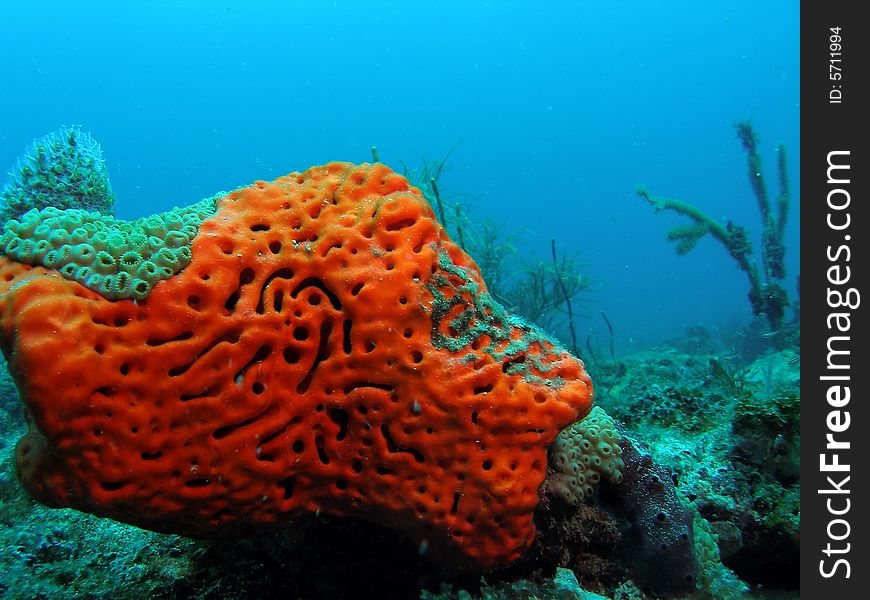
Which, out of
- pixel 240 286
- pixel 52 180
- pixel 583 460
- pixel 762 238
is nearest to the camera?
pixel 240 286

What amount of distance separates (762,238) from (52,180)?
13411mm

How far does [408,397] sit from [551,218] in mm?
125970

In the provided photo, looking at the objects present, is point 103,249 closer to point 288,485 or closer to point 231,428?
point 231,428

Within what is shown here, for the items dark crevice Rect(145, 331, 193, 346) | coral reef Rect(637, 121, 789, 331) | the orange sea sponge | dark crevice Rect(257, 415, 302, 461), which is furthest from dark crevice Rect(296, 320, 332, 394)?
coral reef Rect(637, 121, 789, 331)

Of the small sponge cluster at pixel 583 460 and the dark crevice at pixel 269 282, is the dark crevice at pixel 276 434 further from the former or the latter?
the small sponge cluster at pixel 583 460

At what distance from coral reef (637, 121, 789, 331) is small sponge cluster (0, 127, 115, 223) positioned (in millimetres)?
10646

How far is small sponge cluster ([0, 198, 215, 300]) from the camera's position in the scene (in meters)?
2.21

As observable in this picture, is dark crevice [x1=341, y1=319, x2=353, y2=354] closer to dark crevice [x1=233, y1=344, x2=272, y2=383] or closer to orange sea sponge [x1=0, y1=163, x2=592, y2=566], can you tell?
orange sea sponge [x1=0, y1=163, x2=592, y2=566]

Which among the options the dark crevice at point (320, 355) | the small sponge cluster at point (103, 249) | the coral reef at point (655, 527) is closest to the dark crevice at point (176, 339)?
the small sponge cluster at point (103, 249)

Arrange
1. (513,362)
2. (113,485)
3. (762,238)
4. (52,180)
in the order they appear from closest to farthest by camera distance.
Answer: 1. (113,485)
2. (513,362)
3. (52,180)
4. (762,238)
